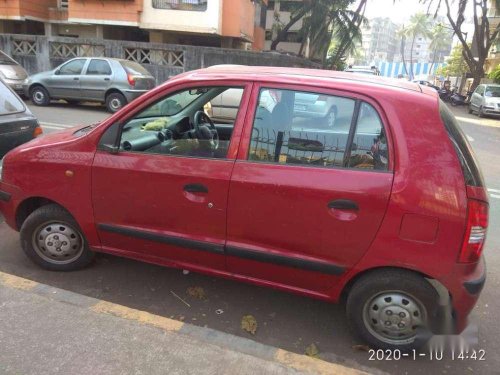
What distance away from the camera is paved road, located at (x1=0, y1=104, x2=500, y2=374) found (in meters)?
2.92

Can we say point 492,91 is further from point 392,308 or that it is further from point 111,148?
point 111,148

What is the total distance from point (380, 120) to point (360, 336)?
1.40 metres

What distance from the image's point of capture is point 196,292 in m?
3.51

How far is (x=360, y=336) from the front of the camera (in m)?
2.96

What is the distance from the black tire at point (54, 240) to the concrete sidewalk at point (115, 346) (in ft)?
2.10

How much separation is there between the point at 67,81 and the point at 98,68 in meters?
1.00

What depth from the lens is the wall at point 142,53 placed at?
59.1 ft

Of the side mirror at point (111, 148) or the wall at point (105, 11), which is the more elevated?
the wall at point (105, 11)

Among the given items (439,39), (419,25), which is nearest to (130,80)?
(419,25)

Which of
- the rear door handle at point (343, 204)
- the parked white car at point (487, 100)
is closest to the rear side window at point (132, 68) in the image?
the rear door handle at point (343, 204)

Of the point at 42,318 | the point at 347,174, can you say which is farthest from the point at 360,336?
the point at 42,318

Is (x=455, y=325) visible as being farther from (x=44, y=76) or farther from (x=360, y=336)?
(x=44, y=76)

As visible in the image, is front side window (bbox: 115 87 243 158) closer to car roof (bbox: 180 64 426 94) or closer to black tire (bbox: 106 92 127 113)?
car roof (bbox: 180 64 426 94)

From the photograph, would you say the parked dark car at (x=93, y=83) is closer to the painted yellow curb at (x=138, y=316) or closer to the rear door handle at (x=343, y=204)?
the painted yellow curb at (x=138, y=316)
